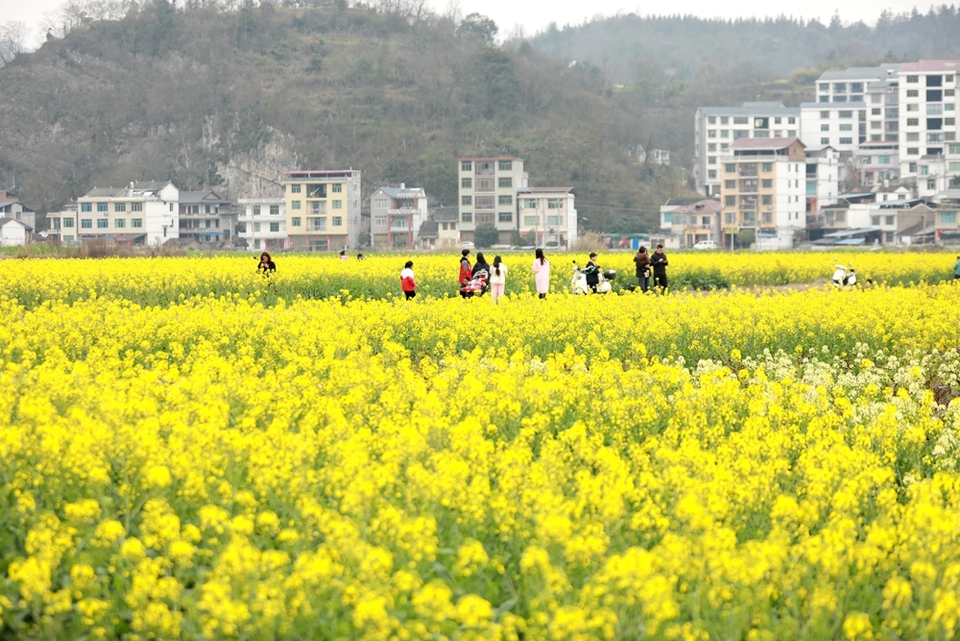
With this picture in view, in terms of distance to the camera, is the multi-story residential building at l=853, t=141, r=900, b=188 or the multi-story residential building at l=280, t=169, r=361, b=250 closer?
the multi-story residential building at l=280, t=169, r=361, b=250

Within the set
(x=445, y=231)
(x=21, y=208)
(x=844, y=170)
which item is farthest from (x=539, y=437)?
(x=844, y=170)

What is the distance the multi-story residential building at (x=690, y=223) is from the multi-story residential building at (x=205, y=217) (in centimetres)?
3191

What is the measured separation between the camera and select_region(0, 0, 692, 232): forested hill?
315 ft

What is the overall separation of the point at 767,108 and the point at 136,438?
4276 inches

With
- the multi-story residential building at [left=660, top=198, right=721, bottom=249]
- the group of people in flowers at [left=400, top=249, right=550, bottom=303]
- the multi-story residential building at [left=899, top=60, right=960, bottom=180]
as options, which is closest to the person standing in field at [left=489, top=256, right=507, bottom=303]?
the group of people in flowers at [left=400, top=249, right=550, bottom=303]

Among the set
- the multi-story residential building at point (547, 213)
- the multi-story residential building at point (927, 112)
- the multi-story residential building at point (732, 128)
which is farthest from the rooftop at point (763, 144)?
the multi-story residential building at point (927, 112)

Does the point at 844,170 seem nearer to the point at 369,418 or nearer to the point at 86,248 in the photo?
the point at 86,248

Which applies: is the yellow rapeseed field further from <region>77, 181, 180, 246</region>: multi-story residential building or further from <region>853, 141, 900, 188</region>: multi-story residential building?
<region>853, 141, 900, 188</region>: multi-story residential building

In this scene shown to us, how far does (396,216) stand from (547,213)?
1056 centimetres

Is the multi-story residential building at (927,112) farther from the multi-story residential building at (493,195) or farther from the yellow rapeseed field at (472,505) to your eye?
the yellow rapeseed field at (472,505)

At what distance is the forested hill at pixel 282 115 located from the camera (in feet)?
315

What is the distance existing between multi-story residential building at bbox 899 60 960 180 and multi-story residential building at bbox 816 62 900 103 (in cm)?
1180

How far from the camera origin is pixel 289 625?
5141 mm

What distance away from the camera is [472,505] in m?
6.42
